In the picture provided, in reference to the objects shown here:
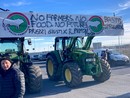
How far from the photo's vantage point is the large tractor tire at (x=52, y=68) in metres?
15.7

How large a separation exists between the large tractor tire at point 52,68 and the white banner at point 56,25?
2430mm

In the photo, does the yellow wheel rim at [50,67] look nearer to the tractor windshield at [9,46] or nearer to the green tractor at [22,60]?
the green tractor at [22,60]

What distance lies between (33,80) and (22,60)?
4.22ft

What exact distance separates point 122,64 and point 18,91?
19.9 meters

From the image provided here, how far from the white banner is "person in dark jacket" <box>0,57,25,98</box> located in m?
6.47

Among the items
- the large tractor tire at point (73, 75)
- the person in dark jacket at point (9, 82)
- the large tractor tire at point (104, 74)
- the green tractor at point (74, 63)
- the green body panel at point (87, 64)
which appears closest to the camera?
the person in dark jacket at point (9, 82)

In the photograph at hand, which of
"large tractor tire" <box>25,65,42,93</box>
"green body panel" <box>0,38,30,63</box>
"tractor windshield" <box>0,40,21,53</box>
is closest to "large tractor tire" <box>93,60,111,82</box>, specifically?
"large tractor tire" <box>25,65,42,93</box>

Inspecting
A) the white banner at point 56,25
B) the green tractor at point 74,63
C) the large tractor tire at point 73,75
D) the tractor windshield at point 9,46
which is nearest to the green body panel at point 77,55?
the green tractor at point 74,63

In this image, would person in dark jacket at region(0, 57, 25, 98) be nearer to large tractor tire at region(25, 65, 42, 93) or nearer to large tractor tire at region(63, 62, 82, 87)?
large tractor tire at region(25, 65, 42, 93)

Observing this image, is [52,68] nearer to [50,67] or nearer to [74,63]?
[50,67]

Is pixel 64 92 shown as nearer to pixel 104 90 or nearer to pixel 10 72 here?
pixel 104 90

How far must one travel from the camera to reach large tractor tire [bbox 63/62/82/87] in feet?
42.1

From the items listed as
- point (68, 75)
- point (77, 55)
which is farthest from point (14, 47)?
point (77, 55)

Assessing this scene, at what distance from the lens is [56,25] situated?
13828 millimetres
